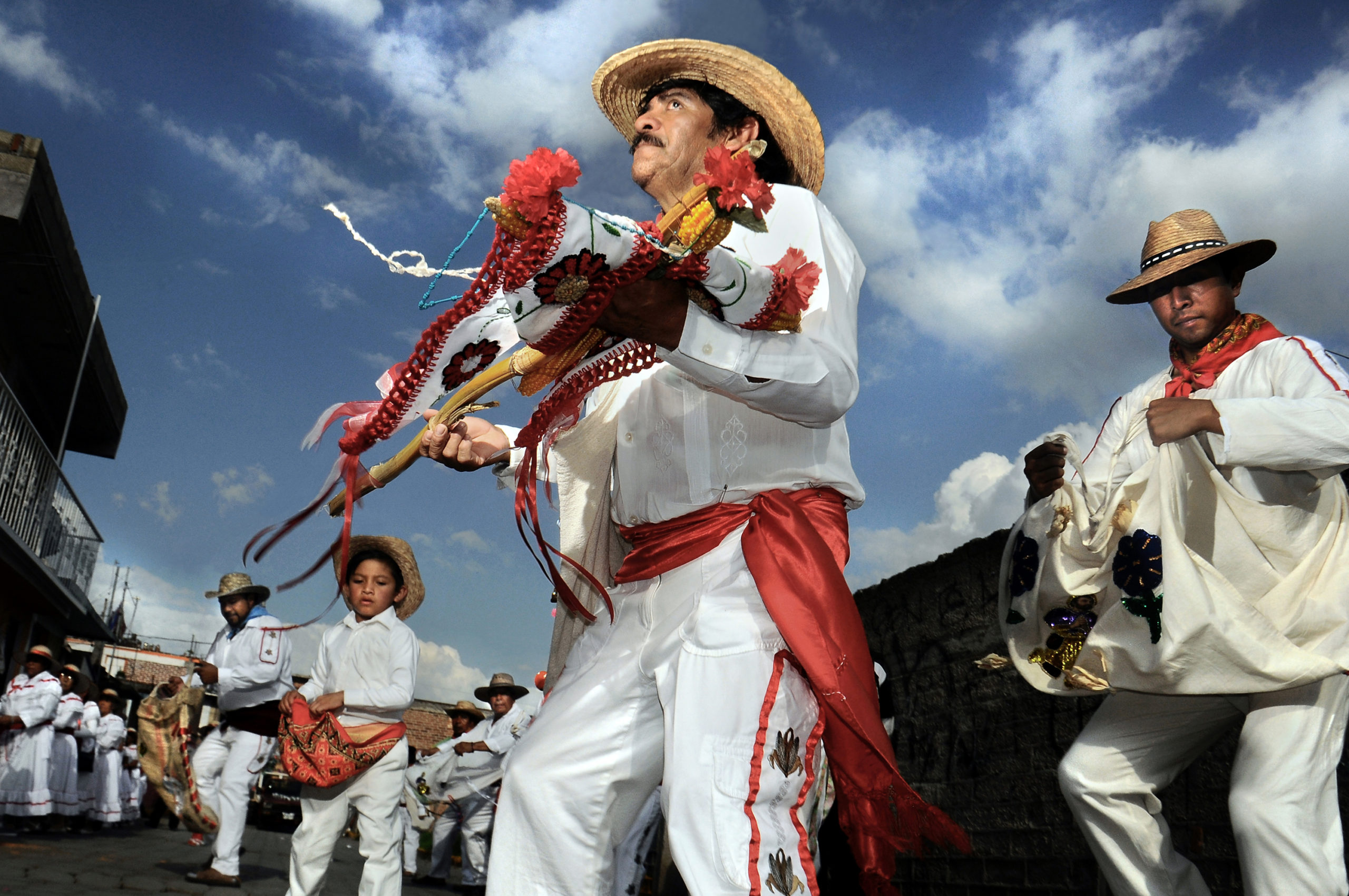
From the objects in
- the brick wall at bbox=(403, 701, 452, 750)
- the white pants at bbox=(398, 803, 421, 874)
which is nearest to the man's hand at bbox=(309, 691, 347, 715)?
the white pants at bbox=(398, 803, 421, 874)

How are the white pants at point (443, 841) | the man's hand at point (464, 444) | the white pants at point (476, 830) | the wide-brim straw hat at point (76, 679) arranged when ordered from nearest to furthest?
the man's hand at point (464, 444)
the white pants at point (476, 830)
the white pants at point (443, 841)
the wide-brim straw hat at point (76, 679)

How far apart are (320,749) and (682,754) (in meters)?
3.96

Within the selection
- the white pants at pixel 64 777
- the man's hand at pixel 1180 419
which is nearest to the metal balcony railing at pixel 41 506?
the white pants at pixel 64 777

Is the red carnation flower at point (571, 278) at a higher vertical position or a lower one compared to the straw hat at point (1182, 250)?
lower

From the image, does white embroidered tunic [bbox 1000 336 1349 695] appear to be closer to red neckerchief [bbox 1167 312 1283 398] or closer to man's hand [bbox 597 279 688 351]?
red neckerchief [bbox 1167 312 1283 398]

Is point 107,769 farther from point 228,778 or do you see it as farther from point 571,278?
point 571,278

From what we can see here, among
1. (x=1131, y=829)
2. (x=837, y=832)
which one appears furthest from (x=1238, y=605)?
(x=837, y=832)

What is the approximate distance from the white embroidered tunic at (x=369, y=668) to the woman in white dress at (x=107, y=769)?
34.7ft

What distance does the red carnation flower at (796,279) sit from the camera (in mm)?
1867

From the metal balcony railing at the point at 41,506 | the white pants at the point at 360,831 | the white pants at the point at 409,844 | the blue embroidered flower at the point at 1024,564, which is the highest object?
the metal balcony railing at the point at 41,506

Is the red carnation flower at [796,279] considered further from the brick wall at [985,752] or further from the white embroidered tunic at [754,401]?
the brick wall at [985,752]

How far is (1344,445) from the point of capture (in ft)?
8.24

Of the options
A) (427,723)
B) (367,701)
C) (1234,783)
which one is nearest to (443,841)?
(367,701)

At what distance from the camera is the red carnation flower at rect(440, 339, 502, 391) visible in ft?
6.48
